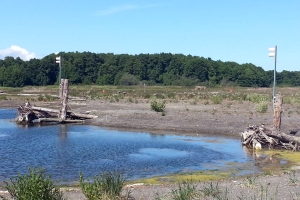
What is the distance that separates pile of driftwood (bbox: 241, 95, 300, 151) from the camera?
22861 mm

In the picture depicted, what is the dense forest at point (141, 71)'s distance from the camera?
379 ft

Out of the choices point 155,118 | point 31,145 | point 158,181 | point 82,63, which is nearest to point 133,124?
point 155,118

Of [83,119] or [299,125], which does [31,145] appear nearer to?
[83,119]

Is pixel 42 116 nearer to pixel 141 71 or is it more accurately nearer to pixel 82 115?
pixel 82 115

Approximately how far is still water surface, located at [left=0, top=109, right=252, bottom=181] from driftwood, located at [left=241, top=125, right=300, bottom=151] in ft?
2.56

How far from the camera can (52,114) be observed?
3616 centimetres

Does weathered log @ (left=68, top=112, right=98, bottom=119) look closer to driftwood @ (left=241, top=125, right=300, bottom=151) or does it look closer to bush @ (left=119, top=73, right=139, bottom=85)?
driftwood @ (left=241, top=125, right=300, bottom=151)

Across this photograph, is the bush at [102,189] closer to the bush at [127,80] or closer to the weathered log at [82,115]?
the weathered log at [82,115]

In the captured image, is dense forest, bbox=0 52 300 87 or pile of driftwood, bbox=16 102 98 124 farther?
dense forest, bbox=0 52 300 87

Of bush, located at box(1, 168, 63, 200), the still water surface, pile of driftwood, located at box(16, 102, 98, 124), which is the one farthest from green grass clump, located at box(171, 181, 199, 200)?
pile of driftwood, located at box(16, 102, 98, 124)

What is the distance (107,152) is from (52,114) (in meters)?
15.0

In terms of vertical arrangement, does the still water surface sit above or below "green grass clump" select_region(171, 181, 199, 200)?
below

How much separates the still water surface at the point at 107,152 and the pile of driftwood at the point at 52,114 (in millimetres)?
3883

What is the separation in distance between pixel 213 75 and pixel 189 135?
337 ft
